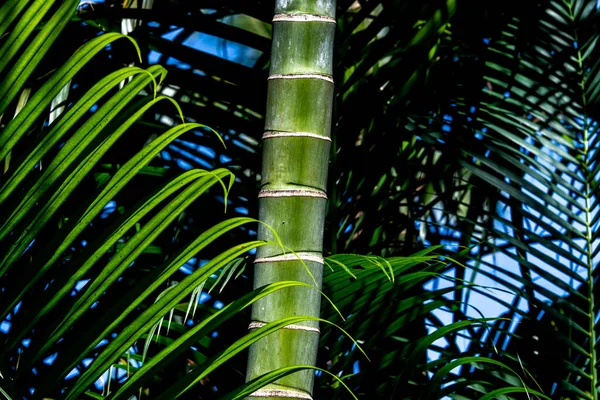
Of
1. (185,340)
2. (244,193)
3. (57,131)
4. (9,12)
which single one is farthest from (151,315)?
(244,193)

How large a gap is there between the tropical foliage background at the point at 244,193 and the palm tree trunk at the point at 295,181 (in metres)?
0.05

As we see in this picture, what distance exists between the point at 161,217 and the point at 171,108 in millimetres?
681

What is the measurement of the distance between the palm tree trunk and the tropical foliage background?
0.15ft

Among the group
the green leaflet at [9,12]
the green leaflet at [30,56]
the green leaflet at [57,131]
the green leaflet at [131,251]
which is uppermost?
the green leaflet at [9,12]

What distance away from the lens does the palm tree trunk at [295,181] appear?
0.55 metres

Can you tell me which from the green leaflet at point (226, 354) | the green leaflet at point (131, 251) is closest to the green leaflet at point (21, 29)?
the green leaflet at point (131, 251)

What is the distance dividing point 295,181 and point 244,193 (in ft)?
1.64

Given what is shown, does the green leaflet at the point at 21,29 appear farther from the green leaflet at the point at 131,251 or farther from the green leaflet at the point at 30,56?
the green leaflet at the point at 131,251

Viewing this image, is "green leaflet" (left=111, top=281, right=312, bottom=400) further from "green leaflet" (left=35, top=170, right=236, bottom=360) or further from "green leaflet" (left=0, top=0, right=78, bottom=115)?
"green leaflet" (left=0, top=0, right=78, bottom=115)

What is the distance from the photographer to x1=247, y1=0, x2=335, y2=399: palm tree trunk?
55cm

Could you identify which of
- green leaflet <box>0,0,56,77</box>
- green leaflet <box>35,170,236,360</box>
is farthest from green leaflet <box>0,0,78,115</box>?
green leaflet <box>35,170,236,360</box>

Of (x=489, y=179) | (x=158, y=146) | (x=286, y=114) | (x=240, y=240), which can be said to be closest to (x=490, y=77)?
(x=489, y=179)

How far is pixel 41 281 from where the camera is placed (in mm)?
542

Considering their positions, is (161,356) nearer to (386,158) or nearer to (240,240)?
(240,240)
